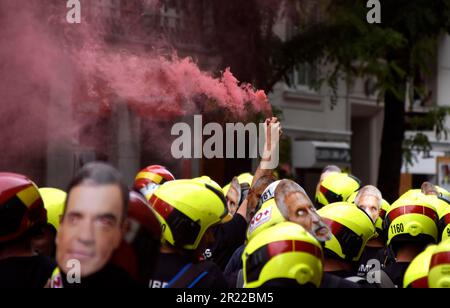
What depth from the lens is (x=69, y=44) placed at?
9.45 meters

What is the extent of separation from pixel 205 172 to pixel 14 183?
957 cm

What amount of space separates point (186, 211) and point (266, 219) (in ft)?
2.26

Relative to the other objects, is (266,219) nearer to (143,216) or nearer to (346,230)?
(346,230)

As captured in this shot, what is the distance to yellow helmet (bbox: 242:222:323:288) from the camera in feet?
10.8

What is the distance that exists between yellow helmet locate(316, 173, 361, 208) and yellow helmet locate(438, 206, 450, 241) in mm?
1603

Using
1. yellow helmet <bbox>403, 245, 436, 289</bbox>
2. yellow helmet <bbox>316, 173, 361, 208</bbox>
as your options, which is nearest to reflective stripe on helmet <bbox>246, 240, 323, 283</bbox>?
yellow helmet <bbox>403, 245, 436, 289</bbox>

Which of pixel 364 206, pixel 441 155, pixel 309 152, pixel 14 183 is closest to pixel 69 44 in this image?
pixel 364 206

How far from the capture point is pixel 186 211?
395 centimetres

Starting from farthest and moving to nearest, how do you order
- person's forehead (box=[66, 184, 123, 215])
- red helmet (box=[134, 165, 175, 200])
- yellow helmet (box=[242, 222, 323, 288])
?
red helmet (box=[134, 165, 175, 200])
yellow helmet (box=[242, 222, 323, 288])
person's forehead (box=[66, 184, 123, 215])

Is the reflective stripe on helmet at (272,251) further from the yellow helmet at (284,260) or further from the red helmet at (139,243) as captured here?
the red helmet at (139,243)

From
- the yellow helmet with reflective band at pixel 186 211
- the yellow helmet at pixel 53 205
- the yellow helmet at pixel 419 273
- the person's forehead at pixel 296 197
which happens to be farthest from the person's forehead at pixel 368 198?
the yellow helmet at pixel 419 273

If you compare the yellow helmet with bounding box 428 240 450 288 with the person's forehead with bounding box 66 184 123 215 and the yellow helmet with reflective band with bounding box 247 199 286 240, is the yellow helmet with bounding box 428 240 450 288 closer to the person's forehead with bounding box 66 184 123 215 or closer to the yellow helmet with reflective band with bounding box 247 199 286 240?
the yellow helmet with reflective band with bounding box 247 199 286 240

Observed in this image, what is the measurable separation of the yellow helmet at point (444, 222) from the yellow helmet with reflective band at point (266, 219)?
3.81 feet
